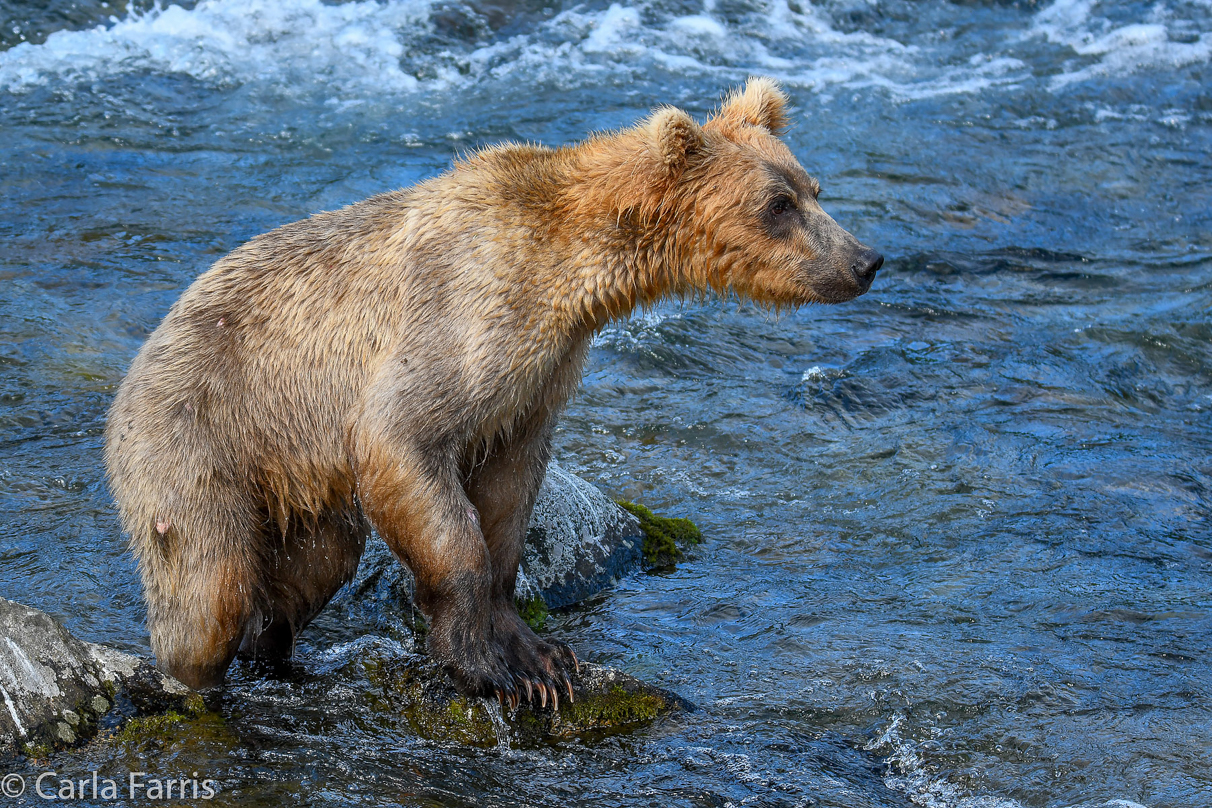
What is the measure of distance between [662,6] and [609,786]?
41.9ft

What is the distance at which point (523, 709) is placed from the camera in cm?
521

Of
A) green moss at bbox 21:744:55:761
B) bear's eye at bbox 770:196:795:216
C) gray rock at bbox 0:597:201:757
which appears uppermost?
bear's eye at bbox 770:196:795:216

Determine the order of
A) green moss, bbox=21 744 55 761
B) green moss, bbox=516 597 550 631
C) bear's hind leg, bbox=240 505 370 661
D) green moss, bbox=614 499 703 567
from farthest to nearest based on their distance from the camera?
green moss, bbox=614 499 703 567
green moss, bbox=516 597 550 631
bear's hind leg, bbox=240 505 370 661
green moss, bbox=21 744 55 761

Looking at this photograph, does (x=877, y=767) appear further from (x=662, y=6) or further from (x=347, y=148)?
(x=662, y=6)

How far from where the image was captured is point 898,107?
13781 millimetres

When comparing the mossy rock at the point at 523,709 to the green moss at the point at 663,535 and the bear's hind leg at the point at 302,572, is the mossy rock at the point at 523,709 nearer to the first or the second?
the bear's hind leg at the point at 302,572

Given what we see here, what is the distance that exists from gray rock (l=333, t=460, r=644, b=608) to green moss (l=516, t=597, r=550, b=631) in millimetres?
26

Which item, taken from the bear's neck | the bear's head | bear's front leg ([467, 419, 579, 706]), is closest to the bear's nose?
the bear's head

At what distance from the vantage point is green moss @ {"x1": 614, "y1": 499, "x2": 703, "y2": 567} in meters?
6.70

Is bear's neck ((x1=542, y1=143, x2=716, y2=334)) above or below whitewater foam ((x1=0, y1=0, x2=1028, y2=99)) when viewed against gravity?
below

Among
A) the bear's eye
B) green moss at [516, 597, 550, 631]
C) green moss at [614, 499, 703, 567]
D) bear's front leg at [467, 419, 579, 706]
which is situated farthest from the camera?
green moss at [614, 499, 703, 567]

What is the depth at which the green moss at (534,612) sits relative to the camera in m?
6.16

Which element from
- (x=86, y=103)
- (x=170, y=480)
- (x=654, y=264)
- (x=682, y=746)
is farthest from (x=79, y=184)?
(x=682, y=746)

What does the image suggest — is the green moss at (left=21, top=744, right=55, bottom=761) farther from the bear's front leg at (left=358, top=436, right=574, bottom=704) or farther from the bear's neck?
the bear's neck
